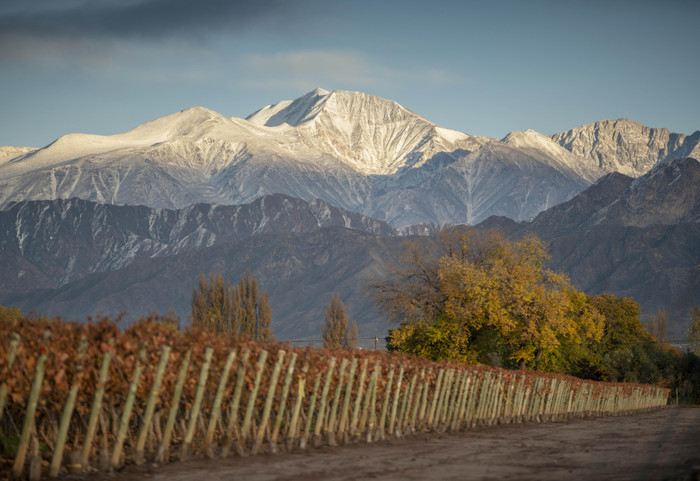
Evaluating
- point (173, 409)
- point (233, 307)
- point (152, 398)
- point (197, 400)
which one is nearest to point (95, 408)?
point (152, 398)

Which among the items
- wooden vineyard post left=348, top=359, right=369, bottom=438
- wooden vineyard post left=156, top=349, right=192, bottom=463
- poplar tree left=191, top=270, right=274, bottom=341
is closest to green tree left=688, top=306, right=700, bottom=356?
poplar tree left=191, top=270, right=274, bottom=341

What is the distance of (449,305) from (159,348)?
4530cm

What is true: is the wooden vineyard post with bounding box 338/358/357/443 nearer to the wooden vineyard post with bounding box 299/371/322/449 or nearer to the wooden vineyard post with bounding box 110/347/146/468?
the wooden vineyard post with bounding box 299/371/322/449

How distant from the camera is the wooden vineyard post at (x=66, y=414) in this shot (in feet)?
39.6

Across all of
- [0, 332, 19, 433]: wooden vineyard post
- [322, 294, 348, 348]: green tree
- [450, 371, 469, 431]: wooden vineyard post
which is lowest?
[322, 294, 348, 348]: green tree

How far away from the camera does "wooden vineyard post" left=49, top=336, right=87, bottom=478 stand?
39.6 ft

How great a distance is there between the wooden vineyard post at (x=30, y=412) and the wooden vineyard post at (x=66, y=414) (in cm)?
44

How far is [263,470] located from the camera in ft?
44.8

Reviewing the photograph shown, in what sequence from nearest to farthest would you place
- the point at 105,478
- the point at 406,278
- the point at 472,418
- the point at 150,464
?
the point at 105,478, the point at 150,464, the point at 472,418, the point at 406,278

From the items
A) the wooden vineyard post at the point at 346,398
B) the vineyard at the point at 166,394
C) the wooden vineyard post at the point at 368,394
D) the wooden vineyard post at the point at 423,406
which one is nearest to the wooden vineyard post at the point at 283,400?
the vineyard at the point at 166,394

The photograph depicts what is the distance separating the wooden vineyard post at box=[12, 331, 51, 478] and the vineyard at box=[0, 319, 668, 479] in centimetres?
2

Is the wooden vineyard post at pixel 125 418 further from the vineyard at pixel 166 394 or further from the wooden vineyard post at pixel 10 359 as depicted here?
the wooden vineyard post at pixel 10 359

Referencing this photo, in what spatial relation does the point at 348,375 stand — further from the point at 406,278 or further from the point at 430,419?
the point at 406,278

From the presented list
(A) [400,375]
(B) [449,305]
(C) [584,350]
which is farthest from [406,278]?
(A) [400,375]
